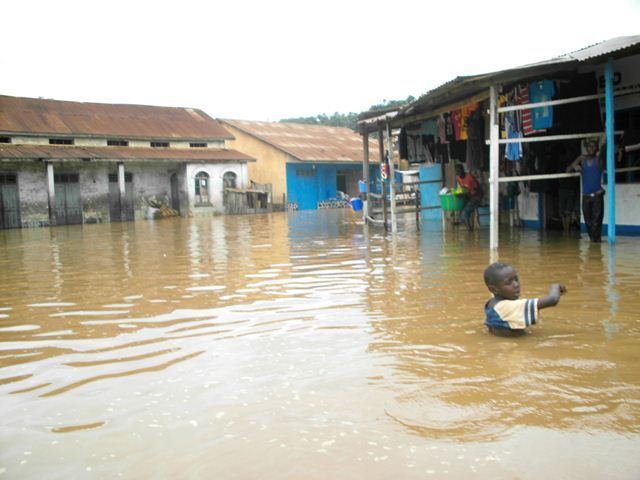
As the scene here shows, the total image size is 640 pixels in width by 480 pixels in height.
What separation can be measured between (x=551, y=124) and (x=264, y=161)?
26.5m

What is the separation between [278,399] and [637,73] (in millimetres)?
8634

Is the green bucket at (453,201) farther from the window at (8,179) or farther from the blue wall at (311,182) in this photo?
the blue wall at (311,182)

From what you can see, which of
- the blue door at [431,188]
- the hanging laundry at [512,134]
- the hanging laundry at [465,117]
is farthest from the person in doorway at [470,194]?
the blue door at [431,188]

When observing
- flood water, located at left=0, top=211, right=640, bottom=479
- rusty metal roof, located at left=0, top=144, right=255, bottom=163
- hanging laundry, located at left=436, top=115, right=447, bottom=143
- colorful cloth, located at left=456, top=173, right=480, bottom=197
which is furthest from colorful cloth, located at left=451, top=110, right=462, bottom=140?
rusty metal roof, located at left=0, top=144, right=255, bottom=163

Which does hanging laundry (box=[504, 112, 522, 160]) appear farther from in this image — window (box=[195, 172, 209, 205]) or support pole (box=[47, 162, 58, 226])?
window (box=[195, 172, 209, 205])

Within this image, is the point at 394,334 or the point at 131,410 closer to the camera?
the point at 131,410

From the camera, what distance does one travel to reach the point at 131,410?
123 inches

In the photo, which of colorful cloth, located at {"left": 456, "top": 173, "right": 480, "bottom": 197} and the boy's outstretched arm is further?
colorful cloth, located at {"left": 456, "top": 173, "right": 480, "bottom": 197}

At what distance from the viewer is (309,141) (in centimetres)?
3750

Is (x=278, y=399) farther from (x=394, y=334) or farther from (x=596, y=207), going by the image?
(x=596, y=207)

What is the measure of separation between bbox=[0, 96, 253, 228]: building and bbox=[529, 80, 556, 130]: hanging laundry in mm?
21362

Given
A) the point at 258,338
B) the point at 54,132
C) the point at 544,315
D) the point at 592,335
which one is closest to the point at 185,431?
the point at 258,338

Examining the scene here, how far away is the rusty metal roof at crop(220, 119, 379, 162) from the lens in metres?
34.5

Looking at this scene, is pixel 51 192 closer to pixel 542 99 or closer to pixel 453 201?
pixel 453 201
